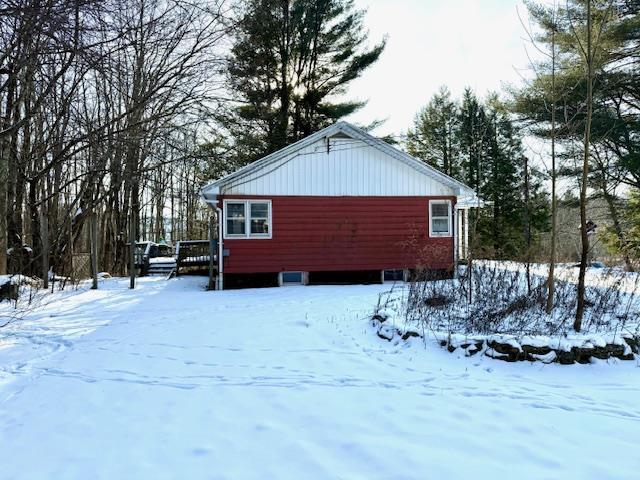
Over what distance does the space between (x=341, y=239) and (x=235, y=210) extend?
309 cm

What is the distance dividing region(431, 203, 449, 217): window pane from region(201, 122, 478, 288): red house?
0.03m

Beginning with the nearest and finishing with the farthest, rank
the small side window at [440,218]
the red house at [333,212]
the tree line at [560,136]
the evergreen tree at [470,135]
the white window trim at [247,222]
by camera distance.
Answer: the tree line at [560,136], the white window trim at [247,222], the red house at [333,212], the small side window at [440,218], the evergreen tree at [470,135]

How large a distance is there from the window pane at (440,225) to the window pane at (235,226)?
5522 mm

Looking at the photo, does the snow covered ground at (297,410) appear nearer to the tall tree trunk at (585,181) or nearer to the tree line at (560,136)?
the tall tree trunk at (585,181)

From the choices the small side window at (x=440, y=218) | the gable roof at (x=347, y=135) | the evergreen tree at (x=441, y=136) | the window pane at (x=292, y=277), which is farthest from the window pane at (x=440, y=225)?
the evergreen tree at (x=441, y=136)

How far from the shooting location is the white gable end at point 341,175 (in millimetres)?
12305

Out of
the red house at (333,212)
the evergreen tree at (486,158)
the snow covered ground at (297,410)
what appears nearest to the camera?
the snow covered ground at (297,410)

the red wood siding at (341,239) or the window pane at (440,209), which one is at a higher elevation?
the window pane at (440,209)

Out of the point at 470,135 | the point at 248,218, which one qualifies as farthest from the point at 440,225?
the point at 470,135

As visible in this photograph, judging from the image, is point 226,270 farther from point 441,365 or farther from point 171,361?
point 441,365

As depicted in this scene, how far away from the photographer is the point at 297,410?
3416 mm

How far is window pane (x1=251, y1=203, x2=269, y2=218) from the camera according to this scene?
40.3ft

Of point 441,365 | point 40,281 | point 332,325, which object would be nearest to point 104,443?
point 441,365

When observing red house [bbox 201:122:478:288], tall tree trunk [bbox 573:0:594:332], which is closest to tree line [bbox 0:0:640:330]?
tall tree trunk [bbox 573:0:594:332]
